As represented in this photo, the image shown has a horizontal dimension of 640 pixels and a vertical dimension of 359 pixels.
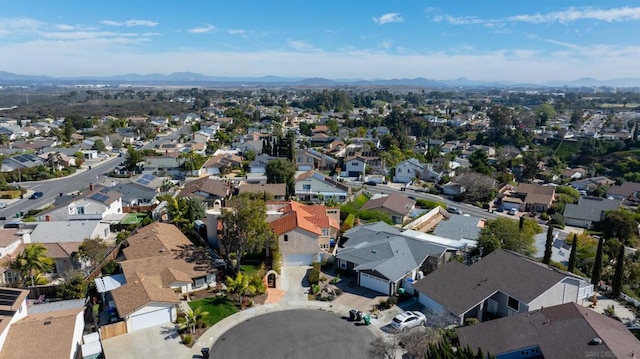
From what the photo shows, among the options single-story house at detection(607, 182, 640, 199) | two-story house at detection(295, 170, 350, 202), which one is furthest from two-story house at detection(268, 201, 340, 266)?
single-story house at detection(607, 182, 640, 199)

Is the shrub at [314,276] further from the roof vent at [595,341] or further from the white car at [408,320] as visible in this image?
the roof vent at [595,341]

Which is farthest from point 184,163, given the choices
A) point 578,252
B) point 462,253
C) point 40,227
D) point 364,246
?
point 578,252

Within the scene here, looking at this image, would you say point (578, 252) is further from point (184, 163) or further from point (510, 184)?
point (184, 163)

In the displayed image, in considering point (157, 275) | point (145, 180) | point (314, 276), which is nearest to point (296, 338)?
point (314, 276)

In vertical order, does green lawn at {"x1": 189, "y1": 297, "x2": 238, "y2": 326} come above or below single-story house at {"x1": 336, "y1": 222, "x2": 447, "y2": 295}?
below

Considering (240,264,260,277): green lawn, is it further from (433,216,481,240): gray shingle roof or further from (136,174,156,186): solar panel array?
(136,174,156,186): solar panel array

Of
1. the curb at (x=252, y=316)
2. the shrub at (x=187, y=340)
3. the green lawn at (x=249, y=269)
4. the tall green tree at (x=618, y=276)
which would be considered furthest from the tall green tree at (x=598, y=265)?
the shrub at (x=187, y=340)
